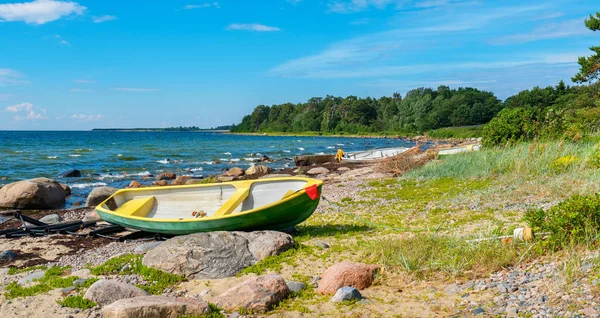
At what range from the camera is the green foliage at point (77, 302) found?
21.2ft

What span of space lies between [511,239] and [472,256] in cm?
79

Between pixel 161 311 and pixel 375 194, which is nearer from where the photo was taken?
pixel 161 311

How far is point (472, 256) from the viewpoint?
6.90m

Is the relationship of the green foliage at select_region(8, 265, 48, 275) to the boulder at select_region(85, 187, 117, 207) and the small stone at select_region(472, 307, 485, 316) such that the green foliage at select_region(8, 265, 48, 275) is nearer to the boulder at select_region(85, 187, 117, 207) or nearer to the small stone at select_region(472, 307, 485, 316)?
the small stone at select_region(472, 307, 485, 316)

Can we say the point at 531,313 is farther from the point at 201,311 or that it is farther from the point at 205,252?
the point at 205,252

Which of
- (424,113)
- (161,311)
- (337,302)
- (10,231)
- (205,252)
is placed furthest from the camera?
(424,113)

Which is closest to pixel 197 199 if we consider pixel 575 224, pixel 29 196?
pixel 575 224

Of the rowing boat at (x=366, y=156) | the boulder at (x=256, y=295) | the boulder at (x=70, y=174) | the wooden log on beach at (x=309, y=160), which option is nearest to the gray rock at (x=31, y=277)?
the boulder at (x=256, y=295)

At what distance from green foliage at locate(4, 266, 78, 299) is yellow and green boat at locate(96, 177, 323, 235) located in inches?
103

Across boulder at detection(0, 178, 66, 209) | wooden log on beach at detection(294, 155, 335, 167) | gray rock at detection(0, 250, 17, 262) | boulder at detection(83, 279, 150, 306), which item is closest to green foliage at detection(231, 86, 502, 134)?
wooden log on beach at detection(294, 155, 335, 167)

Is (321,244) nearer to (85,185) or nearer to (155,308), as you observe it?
(155,308)

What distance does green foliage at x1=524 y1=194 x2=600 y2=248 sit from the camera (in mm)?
6645

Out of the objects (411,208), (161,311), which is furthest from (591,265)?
(411,208)

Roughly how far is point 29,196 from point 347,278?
52.5 feet
